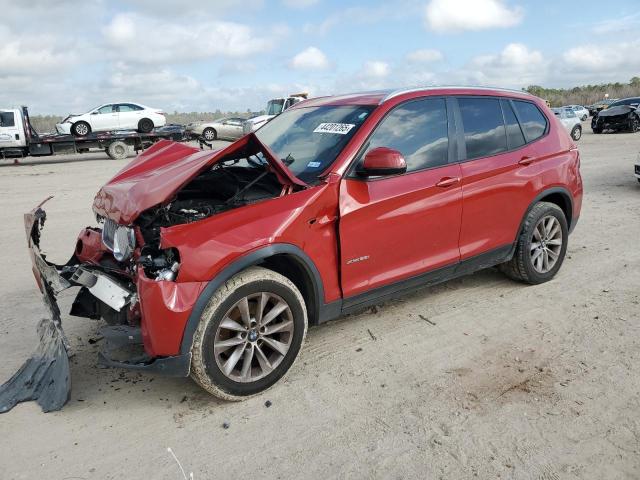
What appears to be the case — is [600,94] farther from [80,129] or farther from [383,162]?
[383,162]

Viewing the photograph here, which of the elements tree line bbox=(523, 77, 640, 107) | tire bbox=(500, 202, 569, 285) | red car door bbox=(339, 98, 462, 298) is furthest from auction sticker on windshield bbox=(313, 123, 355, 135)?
tree line bbox=(523, 77, 640, 107)

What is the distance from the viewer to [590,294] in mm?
4664

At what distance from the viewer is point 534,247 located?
189 inches

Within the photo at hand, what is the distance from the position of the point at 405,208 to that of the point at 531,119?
6.36 ft

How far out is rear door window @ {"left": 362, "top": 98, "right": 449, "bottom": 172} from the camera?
147 inches

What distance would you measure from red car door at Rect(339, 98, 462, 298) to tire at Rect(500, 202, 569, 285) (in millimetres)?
920

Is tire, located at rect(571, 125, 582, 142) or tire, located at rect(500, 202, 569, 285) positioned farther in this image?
tire, located at rect(571, 125, 582, 142)

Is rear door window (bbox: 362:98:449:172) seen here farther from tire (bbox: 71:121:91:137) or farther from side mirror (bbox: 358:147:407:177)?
tire (bbox: 71:121:91:137)

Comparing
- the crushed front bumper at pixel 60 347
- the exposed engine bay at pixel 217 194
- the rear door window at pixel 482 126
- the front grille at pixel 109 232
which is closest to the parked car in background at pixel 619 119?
the rear door window at pixel 482 126

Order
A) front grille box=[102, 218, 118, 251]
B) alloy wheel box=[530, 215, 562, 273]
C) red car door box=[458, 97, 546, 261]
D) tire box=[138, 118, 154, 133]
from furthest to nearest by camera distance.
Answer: tire box=[138, 118, 154, 133]
alloy wheel box=[530, 215, 562, 273]
red car door box=[458, 97, 546, 261]
front grille box=[102, 218, 118, 251]

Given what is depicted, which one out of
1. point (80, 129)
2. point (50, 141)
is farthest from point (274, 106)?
point (50, 141)

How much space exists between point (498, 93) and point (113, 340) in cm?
376

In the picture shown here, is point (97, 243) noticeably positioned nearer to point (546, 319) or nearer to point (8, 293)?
point (8, 293)

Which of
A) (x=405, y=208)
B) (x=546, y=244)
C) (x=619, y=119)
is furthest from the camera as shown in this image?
(x=619, y=119)
